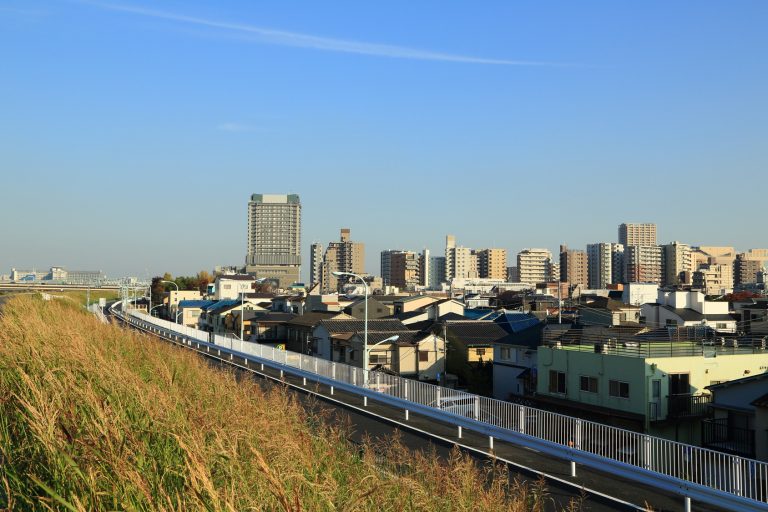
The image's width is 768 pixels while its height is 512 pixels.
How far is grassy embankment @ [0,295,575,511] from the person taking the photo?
5898mm

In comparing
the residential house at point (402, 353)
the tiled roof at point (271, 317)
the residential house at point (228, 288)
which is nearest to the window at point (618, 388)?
the residential house at point (402, 353)

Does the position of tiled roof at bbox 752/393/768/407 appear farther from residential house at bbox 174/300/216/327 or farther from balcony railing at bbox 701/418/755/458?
residential house at bbox 174/300/216/327

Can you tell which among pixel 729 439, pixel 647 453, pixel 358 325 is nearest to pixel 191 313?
pixel 358 325

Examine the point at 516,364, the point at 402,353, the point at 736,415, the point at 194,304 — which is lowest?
the point at 402,353

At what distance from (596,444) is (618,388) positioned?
14678 mm

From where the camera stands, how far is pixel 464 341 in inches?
2136

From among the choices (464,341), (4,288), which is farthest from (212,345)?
(4,288)

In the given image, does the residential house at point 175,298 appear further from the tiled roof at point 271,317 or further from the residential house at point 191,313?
the tiled roof at point 271,317

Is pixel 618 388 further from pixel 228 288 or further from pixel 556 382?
pixel 228 288

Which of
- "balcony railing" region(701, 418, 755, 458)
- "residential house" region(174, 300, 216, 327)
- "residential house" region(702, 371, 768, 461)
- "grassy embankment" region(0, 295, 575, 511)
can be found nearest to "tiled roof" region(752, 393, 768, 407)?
"residential house" region(702, 371, 768, 461)

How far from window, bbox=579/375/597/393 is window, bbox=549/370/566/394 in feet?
4.05

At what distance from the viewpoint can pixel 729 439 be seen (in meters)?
25.4

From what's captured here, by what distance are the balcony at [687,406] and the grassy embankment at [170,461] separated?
2121cm

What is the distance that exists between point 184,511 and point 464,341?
49.6 meters
